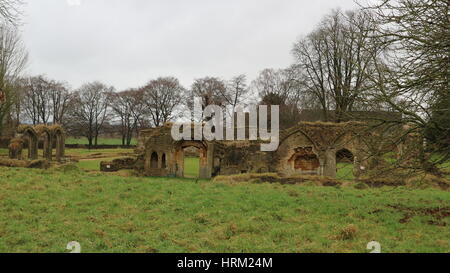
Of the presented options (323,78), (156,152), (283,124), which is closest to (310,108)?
(323,78)

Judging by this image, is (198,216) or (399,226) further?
(198,216)

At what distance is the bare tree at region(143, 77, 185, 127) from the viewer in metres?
50.3

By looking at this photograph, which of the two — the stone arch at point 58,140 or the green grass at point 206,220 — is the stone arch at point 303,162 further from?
the stone arch at point 58,140

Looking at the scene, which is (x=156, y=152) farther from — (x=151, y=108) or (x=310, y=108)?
(x=151, y=108)

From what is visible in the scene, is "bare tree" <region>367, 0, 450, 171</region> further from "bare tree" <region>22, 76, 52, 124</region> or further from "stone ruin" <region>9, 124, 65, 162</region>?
"bare tree" <region>22, 76, 52, 124</region>

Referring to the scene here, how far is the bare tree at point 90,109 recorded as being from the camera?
53.8 meters

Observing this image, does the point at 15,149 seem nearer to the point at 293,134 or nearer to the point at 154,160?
the point at 154,160

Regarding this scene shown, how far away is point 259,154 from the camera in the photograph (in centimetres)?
2147

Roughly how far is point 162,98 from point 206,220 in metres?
44.3

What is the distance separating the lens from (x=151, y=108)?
50906mm

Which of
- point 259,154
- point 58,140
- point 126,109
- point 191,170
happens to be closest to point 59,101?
point 126,109

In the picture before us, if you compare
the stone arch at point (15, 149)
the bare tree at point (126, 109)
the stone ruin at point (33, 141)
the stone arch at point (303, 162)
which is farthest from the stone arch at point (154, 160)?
the bare tree at point (126, 109)

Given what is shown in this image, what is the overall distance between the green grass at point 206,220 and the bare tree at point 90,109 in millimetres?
44857
